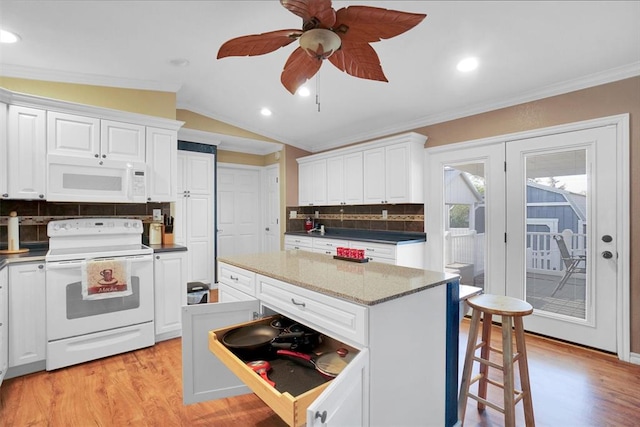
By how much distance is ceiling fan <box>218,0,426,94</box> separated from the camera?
4.34 ft

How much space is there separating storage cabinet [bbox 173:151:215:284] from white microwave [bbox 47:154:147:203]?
157cm

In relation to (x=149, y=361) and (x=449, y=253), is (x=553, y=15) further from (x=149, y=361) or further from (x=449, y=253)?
(x=149, y=361)

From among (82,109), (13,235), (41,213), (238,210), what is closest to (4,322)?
(13,235)

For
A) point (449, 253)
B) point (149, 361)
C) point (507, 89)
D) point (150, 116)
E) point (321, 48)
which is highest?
point (507, 89)

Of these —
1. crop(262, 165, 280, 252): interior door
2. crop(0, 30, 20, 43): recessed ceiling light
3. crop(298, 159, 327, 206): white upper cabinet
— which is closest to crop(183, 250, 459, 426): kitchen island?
crop(0, 30, 20, 43): recessed ceiling light

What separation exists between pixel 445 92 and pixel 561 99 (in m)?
1.01

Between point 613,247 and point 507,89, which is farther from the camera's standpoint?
point 507,89

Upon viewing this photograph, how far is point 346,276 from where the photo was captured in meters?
1.61

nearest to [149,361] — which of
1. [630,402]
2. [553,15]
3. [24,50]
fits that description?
[24,50]

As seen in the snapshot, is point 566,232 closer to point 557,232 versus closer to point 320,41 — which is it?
point 557,232

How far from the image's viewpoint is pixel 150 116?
3119mm

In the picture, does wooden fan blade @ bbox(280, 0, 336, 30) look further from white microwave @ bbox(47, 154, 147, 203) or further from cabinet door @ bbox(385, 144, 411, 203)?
cabinet door @ bbox(385, 144, 411, 203)

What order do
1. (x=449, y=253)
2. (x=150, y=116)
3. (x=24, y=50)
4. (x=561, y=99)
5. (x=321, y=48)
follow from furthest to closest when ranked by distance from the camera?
1. (x=449, y=253)
2. (x=150, y=116)
3. (x=561, y=99)
4. (x=24, y=50)
5. (x=321, y=48)

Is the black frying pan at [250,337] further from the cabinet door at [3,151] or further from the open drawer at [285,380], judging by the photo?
the cabinet door at [3,151]
